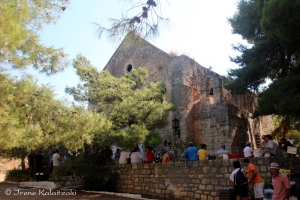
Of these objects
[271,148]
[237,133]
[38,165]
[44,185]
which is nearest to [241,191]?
[271,148]

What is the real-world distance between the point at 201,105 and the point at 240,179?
28.6 ft

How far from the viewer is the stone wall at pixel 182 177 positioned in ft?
21.8

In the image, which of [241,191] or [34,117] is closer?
[241,191]

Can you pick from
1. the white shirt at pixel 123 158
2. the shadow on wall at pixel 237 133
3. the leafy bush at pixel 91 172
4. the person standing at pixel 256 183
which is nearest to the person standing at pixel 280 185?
the person standing at pixel 256 183

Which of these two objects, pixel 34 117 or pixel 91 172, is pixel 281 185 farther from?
pixel 91 172

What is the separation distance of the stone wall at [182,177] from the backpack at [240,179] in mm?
876

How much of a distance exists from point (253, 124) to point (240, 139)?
2.49m

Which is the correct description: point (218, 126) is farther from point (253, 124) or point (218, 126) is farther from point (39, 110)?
point (39, 110)

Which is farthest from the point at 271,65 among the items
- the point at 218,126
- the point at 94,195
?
the point at 94,195

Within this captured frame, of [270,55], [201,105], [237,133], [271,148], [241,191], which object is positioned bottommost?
[241,191]

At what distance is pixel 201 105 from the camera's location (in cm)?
1396

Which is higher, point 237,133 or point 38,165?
point 237,133

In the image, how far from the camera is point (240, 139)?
523 inches

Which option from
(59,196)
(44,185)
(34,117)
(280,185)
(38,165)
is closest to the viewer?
(280,185)
